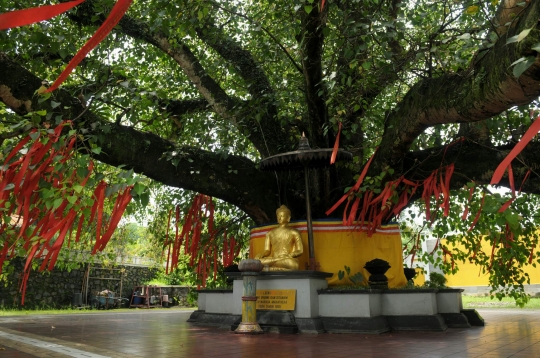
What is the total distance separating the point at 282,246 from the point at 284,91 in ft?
9.67

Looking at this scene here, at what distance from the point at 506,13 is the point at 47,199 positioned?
478 centimetres

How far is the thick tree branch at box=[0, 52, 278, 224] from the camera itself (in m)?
6.99

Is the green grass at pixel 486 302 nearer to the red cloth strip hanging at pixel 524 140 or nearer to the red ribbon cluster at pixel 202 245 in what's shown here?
the red ribbon cluster at pixel 202 245

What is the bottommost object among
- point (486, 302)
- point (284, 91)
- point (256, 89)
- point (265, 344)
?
point (486, 302)

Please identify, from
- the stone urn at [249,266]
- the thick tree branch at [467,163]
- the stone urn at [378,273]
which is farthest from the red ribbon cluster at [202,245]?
the thick tree branch at [467,163]

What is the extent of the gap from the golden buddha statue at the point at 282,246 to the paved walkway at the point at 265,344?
61.0 inches

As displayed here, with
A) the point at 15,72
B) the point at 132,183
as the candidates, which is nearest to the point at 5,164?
the point at 132,183

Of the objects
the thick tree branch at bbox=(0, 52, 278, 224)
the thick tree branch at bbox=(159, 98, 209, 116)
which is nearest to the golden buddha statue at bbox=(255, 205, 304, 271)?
the thick tree branch at bbox=(0, 52, 278, 224)

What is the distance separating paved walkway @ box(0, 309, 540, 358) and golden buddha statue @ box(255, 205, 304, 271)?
155 cm

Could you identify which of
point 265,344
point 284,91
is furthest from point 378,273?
point 284,91

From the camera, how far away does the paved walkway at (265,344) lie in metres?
5.36

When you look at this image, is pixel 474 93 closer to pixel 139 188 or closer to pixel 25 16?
pixel 139 188

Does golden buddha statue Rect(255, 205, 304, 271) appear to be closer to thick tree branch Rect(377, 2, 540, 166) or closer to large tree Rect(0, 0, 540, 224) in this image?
large tree Rect(0, 0, 540, 224)

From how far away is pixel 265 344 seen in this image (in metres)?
6.22
